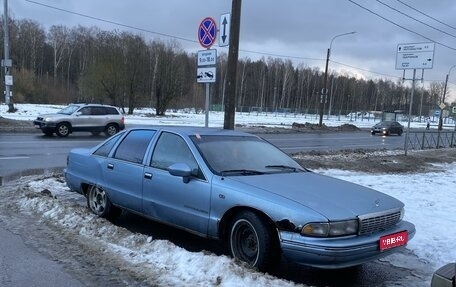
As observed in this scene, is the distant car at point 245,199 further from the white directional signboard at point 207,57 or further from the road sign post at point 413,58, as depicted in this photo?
the road sign post at point 413,58

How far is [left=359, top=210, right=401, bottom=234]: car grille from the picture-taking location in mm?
4519

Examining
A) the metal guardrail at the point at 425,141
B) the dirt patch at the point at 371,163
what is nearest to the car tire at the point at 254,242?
the dirt patch at the point at 371,163

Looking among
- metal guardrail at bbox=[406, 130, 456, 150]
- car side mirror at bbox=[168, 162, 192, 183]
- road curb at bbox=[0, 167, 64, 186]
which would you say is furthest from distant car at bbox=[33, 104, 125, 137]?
car side mirror at bbox=[168, 162, 192, 183]

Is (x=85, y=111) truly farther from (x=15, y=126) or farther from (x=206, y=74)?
(x=206, y=74)

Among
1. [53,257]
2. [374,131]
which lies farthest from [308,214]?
[374,131]

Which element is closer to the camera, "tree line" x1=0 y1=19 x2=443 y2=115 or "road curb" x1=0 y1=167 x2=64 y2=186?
"road curb" x1=0 y1=167 x2=64 y2=186

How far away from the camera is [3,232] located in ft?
19.8

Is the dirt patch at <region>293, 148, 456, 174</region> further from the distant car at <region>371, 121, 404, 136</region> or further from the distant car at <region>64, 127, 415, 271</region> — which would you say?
the distant car at <region>371, 121, 404, 136</region>

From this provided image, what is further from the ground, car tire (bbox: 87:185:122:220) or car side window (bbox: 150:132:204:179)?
car side window (bbox: 150:132:204:179)

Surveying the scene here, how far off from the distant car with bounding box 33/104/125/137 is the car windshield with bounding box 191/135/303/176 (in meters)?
18.2

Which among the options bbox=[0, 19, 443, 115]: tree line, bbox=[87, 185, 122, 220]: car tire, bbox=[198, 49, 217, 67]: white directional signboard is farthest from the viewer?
bbox=[0, 19, 443, 115]: tree line

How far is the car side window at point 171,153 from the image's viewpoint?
557 cm

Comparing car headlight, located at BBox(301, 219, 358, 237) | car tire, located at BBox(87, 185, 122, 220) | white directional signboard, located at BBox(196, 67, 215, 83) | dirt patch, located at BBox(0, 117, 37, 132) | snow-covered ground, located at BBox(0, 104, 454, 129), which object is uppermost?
white directional signboard, located at BBox(196, 67, 215, 83)

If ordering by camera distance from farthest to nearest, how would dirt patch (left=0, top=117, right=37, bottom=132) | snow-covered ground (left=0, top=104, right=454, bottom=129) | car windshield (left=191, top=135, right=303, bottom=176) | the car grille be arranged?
snow-covered ground (left=0, top=104, right=454, bottom=129), dirt patch (left=0, top=117, right=37, bottom=132), car windshield (left=191, top=135, right=303, bottom=176), the car grille
